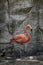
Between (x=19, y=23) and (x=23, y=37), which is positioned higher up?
(x=19, y=23)

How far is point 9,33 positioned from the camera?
Answer: 1164cm

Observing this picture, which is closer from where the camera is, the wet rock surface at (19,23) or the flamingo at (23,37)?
the flamingo at (23,37)

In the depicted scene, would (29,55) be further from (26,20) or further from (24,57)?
(26,20)

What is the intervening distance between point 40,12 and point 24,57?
1511 mm

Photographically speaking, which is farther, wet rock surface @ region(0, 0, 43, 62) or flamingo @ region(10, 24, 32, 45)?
wet rock surface @ region(0, 0, 43, 62)

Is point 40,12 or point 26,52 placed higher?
point 40,12

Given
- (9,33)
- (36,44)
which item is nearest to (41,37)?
(36,44)

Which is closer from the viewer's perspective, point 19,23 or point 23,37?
point 23,37

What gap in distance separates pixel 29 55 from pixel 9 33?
3.14ft

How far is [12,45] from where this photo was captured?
11523 mm

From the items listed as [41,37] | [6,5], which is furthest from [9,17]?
[41,37]

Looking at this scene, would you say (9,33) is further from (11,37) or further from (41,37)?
(41,37)

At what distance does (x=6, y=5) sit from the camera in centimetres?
1157

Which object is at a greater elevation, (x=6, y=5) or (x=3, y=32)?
(x=6, y=5)
